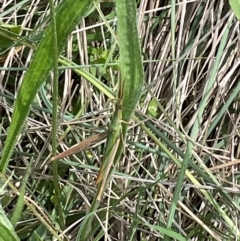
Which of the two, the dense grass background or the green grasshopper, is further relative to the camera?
the dense grass background

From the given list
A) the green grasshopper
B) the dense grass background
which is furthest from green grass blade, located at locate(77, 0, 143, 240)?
the dense grass background

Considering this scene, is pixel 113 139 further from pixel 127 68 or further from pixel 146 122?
pixel 146 122

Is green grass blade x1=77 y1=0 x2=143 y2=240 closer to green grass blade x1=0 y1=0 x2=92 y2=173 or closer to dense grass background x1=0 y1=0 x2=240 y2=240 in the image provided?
green grass blade x1=0 y1=0 x2=92 y2=173

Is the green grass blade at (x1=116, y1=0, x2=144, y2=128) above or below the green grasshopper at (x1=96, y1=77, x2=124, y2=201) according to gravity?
above

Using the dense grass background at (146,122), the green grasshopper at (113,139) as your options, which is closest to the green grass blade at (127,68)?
the green grasshopper at (113,139)

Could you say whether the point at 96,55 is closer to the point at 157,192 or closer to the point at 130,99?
the point at 157,192

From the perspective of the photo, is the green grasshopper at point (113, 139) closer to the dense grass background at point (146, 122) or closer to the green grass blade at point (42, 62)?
the green grass blade at point (42, 62)

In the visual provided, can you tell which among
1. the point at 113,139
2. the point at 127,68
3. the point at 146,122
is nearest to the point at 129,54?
the point at 127,68
